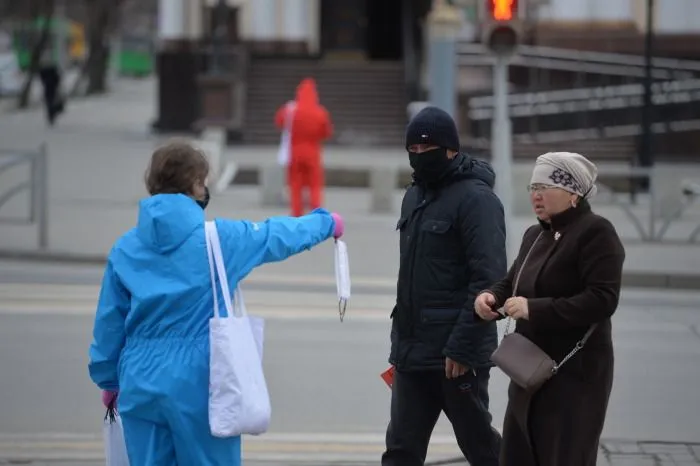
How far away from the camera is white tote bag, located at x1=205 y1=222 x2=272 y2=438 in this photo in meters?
4.84

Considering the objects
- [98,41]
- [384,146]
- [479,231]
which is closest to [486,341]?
[479,231]

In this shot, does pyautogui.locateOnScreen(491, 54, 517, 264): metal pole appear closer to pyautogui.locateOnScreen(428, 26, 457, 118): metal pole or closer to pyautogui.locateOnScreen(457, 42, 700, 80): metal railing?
pyautogui.locateOnScreen(428, 26, 457, 118): metal pole

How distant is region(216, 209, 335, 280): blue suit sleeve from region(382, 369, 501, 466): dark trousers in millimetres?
834

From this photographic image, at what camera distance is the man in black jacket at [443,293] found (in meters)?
5.50

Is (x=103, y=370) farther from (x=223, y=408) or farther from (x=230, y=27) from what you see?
(x=230, y=27)

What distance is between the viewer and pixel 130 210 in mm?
20359

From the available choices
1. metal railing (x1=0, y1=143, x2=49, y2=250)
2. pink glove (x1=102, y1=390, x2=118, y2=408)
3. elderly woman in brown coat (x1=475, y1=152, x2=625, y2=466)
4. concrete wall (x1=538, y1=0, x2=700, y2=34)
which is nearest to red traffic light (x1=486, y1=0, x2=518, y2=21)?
metal railing (x1=0, y1=143, x2=49, y2=250)

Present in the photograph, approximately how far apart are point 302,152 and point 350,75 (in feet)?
54.6

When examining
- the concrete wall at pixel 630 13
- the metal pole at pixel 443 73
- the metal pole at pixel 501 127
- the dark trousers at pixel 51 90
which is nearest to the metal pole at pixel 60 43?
the dark trousers at pixel 51 90

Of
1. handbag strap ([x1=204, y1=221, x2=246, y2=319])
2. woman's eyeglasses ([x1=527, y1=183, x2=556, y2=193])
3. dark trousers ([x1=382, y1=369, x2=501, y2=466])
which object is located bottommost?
dark trousers ([x1=382, y1=369, x2=501, y2=466])

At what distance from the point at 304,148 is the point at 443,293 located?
14.0 meters

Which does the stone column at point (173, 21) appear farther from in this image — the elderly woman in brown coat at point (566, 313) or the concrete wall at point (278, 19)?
the elderly woman in brown coat at point (566, 313)

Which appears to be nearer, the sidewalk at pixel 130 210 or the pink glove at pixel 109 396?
the pink glove at pixel 109 396

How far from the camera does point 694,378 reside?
9.82m
